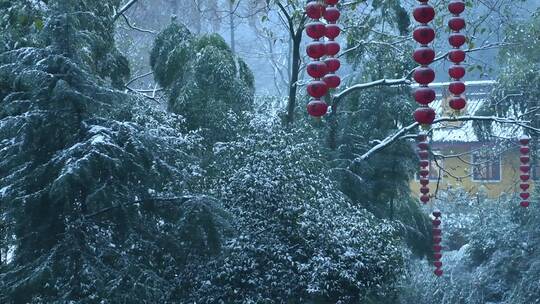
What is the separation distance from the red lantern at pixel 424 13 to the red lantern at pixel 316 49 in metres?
0.61

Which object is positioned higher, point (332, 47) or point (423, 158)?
point (423, 158)

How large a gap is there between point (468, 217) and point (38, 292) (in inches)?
553

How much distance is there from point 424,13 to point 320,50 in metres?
0.67

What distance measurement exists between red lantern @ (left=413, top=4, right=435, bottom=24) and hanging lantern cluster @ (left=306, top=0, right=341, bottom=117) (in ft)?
1.87

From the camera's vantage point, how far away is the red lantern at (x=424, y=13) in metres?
4.09

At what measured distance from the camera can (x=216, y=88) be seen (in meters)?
9.87

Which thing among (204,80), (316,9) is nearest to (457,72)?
(316,9)

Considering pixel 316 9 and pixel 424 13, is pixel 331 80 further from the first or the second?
pixel 424 13

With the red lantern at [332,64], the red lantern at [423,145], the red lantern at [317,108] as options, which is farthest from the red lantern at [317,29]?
the red lantern at [423,145]

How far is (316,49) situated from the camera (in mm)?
4473

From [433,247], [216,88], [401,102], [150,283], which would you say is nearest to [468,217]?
[433,247]

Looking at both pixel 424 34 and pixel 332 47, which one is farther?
pixel 332 47

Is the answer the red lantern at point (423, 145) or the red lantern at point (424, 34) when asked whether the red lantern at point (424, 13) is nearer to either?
the red lantern at point (424, 34)

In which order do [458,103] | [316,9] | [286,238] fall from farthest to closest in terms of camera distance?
1. [286,238]
2. [458,103]
3. [316,9]
